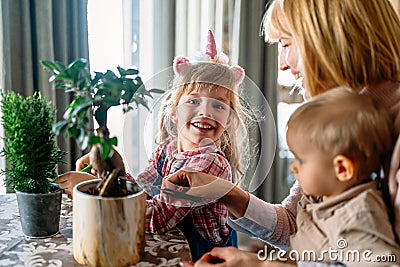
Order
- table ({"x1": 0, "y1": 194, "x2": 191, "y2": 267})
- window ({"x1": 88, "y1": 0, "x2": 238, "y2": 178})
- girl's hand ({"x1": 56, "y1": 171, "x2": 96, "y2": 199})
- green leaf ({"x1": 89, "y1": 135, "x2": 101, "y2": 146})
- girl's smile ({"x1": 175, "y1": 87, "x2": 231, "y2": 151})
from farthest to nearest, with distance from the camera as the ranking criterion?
window ({"x1": 88, "y1": 0, "x2": 238, "y2": 178}) < girl's hand ({"x1": 56, "y1": 171, "x2": 96, "y2": 199}) < girl's smile ({"x1": 175, "y1": 87, "x2": 231, "y2": 151}) < table ({"x1": 0, "y1": 194, "x2": 191, "y2": 267}) < green leaf ({"x1": 89, "y1": 135, "x2": 101, "y2": 146})

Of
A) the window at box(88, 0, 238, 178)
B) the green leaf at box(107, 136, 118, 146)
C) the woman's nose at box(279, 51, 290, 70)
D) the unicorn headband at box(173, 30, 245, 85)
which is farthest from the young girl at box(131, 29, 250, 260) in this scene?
the window at box(88, 0, 238, 178)

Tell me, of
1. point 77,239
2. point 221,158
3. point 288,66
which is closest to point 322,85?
point 288,66

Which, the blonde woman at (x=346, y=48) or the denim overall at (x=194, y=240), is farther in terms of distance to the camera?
the denim overall at (x=194, y=240)

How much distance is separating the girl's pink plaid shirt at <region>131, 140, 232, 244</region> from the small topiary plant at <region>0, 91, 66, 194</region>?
20cm

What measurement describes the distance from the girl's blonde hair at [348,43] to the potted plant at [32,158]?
545mm

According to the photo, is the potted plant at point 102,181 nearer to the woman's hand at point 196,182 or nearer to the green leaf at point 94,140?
the green leaf at point 94,140

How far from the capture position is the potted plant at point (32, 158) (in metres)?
1.01

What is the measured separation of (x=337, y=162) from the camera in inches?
34.6

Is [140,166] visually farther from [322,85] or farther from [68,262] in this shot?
[322,85]

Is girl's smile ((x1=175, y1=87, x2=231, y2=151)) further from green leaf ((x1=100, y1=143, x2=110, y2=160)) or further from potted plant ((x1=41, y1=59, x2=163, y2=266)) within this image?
green leaf ((x1=100, y1=143, x2=110, y2=160))

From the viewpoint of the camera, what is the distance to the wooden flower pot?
0.89 meters

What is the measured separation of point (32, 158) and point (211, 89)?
40cm

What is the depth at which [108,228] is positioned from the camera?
2.93 feet

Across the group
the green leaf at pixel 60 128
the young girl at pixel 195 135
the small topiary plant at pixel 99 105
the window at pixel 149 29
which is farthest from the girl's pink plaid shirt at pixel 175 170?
the window at pixel 149 29
